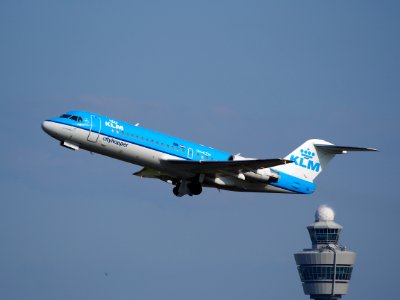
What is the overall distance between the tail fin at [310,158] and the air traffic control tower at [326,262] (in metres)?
71.1

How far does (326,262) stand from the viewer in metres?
129

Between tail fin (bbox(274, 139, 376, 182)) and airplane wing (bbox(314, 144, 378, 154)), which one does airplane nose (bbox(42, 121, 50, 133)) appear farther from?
airplane wing (bbox(314, 144, 378, 154))

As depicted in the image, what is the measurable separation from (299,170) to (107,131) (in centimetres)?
1271

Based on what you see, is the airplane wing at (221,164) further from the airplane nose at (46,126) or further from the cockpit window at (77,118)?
the airplane nose at (46,126)

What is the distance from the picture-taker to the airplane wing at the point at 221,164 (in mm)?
49531

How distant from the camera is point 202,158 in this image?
169 ft

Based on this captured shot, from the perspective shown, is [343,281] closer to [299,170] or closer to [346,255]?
[346,255]

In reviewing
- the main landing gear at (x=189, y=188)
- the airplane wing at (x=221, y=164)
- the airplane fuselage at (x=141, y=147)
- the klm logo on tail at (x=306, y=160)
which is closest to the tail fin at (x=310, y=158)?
the klm logo on tail at (x=306, y=160)

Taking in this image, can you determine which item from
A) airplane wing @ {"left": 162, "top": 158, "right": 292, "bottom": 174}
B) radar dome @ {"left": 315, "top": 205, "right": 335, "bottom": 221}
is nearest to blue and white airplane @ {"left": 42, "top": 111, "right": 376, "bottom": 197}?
airplane wing @ {"left": 162, "top": 158, "right": 292, "bottom": 174}

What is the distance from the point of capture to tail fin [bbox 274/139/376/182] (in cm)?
5500

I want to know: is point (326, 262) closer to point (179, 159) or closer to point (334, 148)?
point (334, 148)

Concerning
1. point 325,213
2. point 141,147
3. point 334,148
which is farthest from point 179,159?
point 325,213

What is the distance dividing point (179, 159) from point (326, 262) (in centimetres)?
8196

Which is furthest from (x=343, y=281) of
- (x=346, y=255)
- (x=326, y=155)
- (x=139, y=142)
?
(x=139, y=142)
